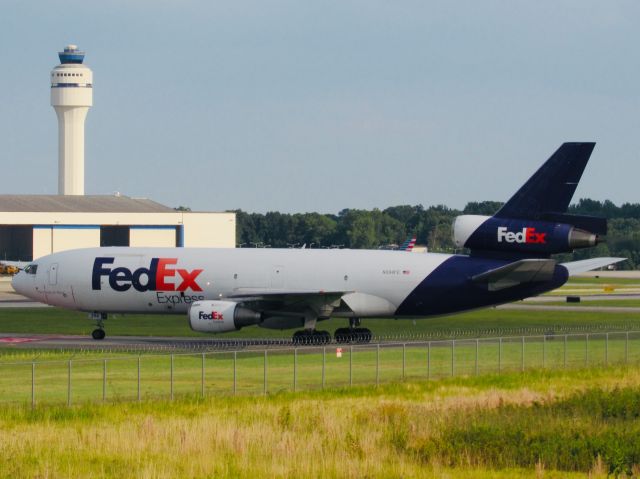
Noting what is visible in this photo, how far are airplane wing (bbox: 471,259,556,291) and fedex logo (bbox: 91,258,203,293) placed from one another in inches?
550

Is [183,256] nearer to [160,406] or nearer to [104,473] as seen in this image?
[160,406]

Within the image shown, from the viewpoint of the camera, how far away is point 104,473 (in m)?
31.8

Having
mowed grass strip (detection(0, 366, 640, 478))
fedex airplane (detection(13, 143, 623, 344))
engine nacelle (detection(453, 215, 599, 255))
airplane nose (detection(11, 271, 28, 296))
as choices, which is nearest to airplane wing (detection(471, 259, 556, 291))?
fedex airplane (detection(13, 143, 623, 344))

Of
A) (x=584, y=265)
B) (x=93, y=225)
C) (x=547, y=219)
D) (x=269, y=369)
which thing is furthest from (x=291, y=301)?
(x=93, y=225)

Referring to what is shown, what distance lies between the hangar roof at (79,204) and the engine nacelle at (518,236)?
333 ft

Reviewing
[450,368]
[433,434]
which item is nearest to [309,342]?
[450,368]

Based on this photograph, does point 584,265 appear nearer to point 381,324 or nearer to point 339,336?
point 381,324

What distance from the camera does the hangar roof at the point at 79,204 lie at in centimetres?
16111

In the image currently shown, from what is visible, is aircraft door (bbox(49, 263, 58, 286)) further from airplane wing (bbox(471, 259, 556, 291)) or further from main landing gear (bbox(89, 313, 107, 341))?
airplane wing (bbox(471, 259, 556, 291))

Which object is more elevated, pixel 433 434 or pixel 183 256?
pixel 183 256

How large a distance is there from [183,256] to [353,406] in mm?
25046

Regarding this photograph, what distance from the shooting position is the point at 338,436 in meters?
37.2

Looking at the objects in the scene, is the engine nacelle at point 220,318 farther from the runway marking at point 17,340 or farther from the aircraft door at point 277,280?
the runway marking at point 17,340

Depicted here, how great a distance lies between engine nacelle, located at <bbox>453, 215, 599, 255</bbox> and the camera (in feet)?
203
